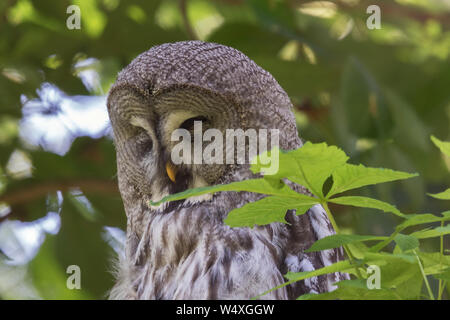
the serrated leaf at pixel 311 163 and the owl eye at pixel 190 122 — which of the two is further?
the owl eye at pixel 190 122

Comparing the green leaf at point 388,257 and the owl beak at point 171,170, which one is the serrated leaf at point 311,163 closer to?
the green leaf at point 388,257

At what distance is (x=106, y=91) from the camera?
10.2 ft

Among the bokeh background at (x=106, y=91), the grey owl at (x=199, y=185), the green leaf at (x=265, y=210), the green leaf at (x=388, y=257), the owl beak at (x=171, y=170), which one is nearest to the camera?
the green leaf at (x=388, y=257)

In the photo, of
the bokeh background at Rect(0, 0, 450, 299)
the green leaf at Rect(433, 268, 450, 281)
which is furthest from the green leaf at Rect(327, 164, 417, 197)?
the bokeh background at Rect(0, 0, 450, 299)

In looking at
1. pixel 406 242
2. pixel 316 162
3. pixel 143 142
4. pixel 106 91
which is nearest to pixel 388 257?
pixel 406 242

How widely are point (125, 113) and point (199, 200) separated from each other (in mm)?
325

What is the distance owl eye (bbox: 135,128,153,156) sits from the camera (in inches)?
75.8

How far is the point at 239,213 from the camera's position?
1.05 meters

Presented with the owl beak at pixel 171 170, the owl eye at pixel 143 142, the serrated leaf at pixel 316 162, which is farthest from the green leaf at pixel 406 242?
the owl eye at pixel 143 142

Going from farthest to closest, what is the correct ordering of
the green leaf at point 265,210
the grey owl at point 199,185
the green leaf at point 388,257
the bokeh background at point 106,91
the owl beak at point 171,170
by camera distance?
the bokeh background at point 106,91
the owl beak at point 171,170
the grey owl at point 199,185
the green leaf at point 265,210
the green leaf at point 388,257

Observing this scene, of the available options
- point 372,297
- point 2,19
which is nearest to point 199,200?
point 372,297

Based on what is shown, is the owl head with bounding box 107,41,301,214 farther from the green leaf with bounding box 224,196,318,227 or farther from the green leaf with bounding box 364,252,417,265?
the green leaf with bounding box 364,252,417,265

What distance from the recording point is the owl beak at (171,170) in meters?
1.84
